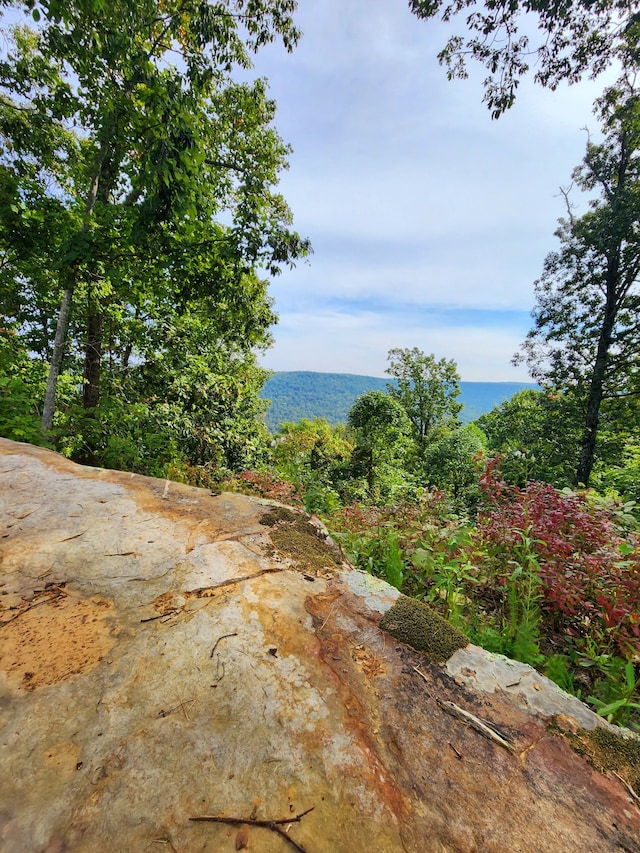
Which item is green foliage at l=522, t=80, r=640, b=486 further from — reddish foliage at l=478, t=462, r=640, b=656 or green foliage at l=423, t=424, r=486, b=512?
reddish foliage at l=478, t=462, r=640, b=656

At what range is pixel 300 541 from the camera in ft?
9.28

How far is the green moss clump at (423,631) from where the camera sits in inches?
73.9

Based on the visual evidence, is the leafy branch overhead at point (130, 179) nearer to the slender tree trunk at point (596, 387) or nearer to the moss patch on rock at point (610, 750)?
the moss patch on rock at point (610, 750)

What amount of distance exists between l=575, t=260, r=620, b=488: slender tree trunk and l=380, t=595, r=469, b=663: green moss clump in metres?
12.9

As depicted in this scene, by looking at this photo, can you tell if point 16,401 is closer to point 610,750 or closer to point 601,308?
point 610,750

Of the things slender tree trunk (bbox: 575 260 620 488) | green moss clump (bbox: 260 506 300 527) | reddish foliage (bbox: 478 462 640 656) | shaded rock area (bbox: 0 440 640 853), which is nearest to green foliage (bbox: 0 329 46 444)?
shaded rock area (bbox: 0 440 640 853)

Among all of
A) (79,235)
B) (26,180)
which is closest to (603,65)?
(79,235)

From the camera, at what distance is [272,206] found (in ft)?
29.0

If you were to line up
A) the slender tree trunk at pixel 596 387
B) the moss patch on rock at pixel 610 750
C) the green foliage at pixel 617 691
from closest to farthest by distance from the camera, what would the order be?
1. the moss patch on rock at pixel 610 750
2. the green foliage at pixel 617 691
3. the slender tree trunk at pixel 596 387

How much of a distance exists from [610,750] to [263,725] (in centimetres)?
147

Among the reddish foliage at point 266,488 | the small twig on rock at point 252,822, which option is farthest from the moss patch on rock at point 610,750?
the reddish foliage at point 266,488

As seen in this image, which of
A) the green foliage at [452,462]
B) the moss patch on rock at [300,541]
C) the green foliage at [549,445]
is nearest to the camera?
the moss patch on rock at [300,541]

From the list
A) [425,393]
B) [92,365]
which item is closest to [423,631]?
[92,365]

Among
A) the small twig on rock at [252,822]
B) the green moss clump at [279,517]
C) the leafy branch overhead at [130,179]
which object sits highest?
the leafy branch overhead at [130,179]
